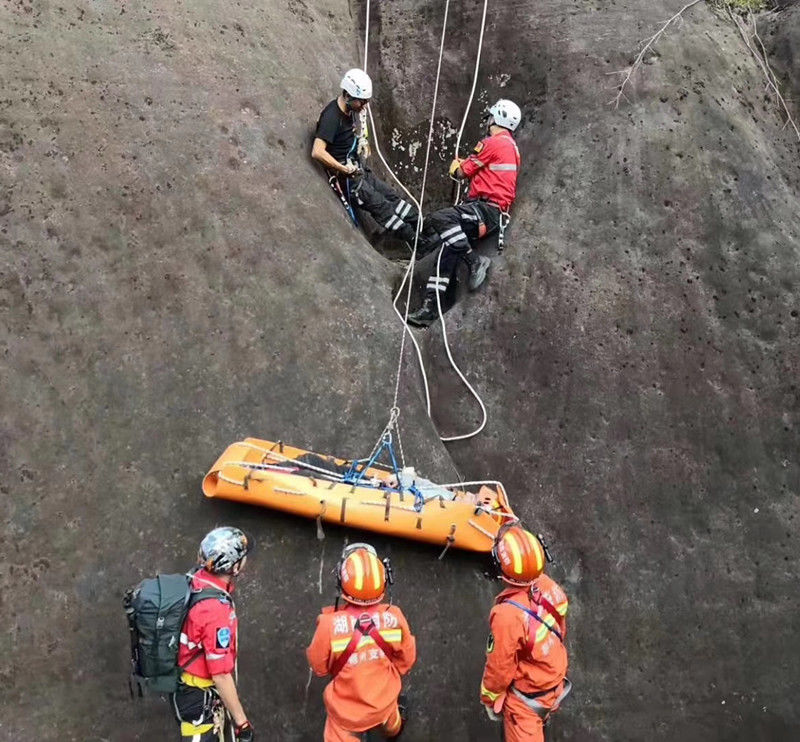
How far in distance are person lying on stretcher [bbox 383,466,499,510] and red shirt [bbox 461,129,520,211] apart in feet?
9.03

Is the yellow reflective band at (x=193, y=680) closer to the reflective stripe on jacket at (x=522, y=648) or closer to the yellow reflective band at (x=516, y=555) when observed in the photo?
the reflective stripe on jacket at (x=522, y=648)

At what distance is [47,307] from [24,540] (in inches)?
63.6

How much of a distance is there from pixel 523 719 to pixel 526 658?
0.45 m

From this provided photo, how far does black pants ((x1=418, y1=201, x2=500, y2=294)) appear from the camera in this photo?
22.1 ft

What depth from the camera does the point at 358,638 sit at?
14.2 ft

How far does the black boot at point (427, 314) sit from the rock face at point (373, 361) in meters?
0.29

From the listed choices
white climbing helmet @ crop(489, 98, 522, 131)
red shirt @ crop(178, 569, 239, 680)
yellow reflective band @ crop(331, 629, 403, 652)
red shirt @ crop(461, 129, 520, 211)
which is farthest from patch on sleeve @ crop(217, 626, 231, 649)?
white climbing helmet @ crop(489, 98, 522, 131)

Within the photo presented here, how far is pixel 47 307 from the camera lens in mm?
5238

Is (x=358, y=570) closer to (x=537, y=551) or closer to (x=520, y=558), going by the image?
(x=520, y=558)

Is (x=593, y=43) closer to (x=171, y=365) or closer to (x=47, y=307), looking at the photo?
(x=171, y=365)

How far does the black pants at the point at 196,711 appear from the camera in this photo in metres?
4.31

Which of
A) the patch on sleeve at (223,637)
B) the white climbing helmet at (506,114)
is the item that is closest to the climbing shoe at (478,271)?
the white climbing helmet at (506,114)

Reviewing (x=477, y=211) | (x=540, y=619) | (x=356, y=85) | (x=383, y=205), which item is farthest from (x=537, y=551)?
(x=356, y=85)

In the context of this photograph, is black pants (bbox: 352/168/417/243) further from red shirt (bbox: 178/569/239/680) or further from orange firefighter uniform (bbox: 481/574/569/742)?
red shirt (bbox: 178/569/239/680)
